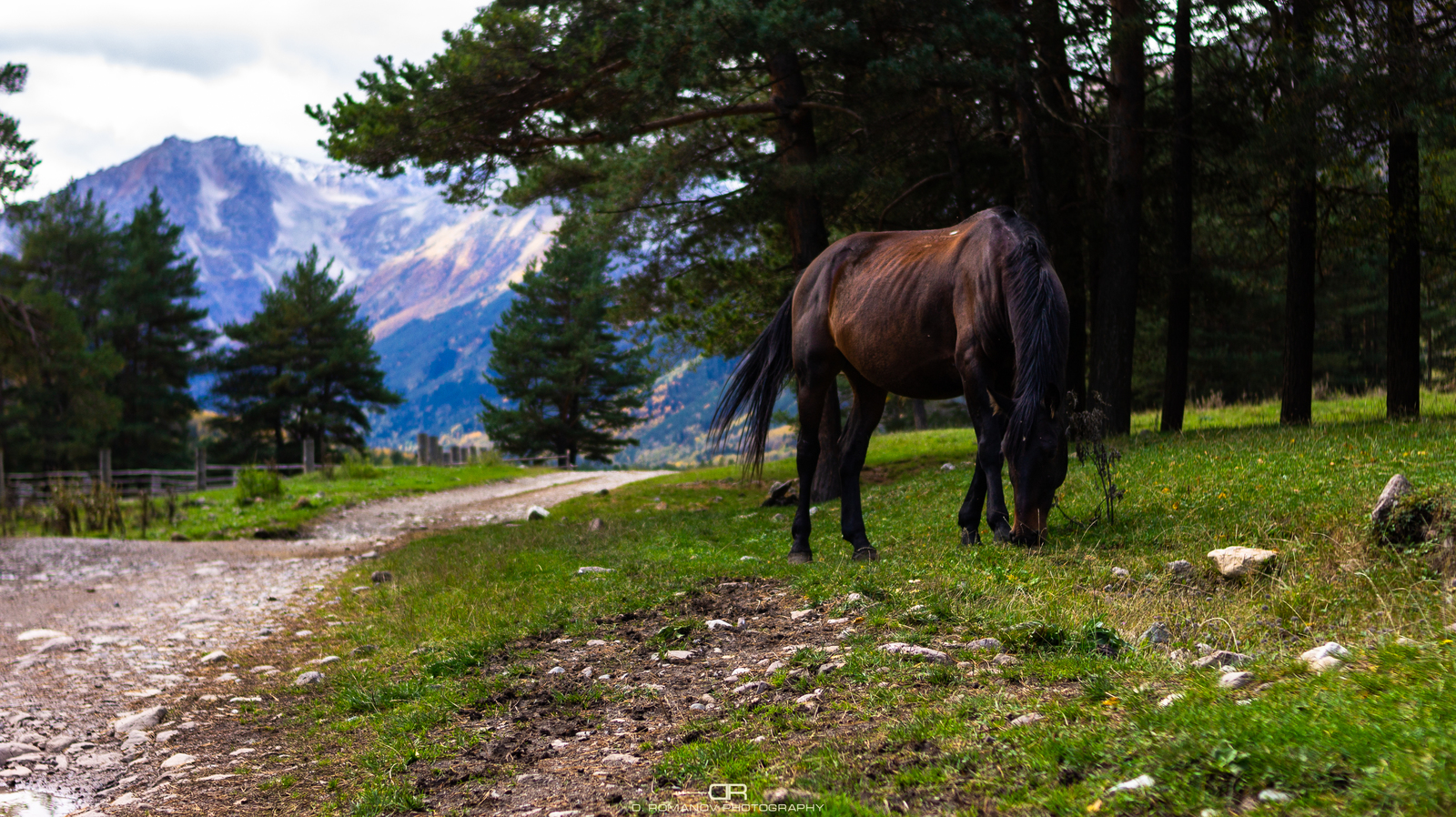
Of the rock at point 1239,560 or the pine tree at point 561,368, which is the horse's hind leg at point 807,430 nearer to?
the rock at point 1239,560

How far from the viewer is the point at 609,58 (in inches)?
557

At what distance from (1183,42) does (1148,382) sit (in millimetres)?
22954

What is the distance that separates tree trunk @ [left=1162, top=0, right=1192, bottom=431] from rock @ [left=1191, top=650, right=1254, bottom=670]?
40.2 ft

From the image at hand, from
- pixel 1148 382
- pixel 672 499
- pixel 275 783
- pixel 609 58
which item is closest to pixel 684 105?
pixel 609 58

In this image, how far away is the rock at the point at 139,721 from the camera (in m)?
4.92

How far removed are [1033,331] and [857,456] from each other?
214 cm

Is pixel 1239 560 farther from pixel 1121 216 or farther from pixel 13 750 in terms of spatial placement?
pixel 1121 216

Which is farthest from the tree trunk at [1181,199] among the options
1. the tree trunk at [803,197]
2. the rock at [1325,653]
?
the rock at [1325,653]

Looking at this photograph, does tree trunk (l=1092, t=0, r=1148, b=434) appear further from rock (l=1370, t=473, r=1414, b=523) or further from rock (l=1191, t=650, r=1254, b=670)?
rock (l=1191, t=650, r=1254, b=670)

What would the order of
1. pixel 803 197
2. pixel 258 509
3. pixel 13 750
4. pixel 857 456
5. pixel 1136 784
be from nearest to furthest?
1. pixel 1136 784
2. pixel 13 750
3. pixel 857 456
4. pixel 803 197
5. pixel 258 509

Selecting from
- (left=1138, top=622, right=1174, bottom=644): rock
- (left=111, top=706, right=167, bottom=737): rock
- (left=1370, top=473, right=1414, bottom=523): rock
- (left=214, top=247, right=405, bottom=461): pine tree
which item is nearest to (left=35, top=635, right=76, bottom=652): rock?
(left=111, top=706, right=167, bottom=737): rock

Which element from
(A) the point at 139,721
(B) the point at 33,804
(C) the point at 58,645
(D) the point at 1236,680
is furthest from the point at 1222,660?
(C) the point at 58,645

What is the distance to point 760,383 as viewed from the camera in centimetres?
896

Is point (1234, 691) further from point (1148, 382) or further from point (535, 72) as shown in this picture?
point (1148, 382)
